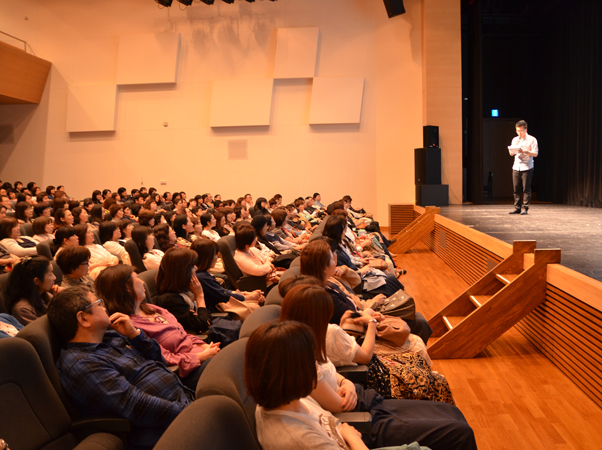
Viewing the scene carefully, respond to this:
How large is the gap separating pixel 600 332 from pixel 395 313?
1101mm

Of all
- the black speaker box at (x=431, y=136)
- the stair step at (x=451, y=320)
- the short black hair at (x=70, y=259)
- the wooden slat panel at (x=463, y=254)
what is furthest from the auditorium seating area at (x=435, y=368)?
the black speaker box at (x=431, y=136)

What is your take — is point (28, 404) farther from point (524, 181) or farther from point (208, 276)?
point (524, 181)

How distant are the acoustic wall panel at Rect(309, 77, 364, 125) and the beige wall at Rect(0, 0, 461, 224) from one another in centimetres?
22

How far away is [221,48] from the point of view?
1233 cm

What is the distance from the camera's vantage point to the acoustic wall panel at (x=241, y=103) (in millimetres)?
12062

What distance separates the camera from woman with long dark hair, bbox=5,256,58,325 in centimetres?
234

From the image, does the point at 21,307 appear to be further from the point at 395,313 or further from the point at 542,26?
the point at 542,26

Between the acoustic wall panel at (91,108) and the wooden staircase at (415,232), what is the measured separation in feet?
26.7

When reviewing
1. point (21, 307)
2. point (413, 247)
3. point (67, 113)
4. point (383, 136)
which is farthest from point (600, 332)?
point (67, 113)

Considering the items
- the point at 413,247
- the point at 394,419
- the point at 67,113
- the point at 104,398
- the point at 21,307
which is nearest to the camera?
the point at 104,398

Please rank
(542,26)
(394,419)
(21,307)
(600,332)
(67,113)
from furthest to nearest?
(67,113)
(542,26)
(600,332)
(21,307)
(394,419)

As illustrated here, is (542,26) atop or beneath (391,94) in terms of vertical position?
atop

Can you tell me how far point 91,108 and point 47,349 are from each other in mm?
12501

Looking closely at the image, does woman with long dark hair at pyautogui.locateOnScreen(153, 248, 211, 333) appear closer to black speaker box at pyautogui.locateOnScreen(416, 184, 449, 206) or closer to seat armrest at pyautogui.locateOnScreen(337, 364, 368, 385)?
seat armrest at pyautogui.locateOnScreen(337, 364, 368, 385)
